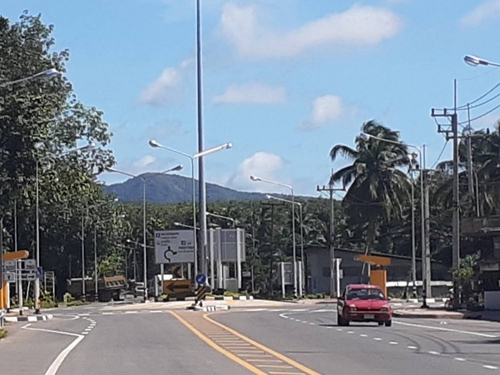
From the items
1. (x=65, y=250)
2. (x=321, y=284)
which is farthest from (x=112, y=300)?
(x=321, y=284)

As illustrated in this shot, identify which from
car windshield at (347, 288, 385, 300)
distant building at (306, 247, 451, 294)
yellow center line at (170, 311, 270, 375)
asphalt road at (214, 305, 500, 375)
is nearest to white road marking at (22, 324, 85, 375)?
yellow center line at (170, 311, 270, 375)

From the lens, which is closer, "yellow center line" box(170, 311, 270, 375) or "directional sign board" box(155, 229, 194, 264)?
"yellow center line" box(170, 311, 270, 375)

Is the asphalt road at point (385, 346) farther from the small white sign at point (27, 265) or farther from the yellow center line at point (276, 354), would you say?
the small white sign at point (27, 265)

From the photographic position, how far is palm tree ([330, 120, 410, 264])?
79875mm

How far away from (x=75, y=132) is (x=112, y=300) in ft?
78.4

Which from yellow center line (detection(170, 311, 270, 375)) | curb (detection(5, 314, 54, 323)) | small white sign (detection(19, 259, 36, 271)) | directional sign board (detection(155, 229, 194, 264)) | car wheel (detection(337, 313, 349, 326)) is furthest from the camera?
directional sign board (detection(155, 229, 194, 264))

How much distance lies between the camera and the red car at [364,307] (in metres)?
35.0

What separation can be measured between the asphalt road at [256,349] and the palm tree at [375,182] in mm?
43606

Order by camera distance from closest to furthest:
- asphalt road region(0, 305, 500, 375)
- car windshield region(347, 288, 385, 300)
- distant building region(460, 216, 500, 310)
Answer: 1. asphalt road region(0, 305, 500, 375)
2. car windshield region(347, 288, 385, 300)
3. distant building region(460, 216, 500, 310)

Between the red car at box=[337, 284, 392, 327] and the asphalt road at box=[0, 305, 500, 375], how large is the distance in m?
0.40

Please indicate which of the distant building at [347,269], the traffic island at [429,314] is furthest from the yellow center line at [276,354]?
the distant building at [347,269]

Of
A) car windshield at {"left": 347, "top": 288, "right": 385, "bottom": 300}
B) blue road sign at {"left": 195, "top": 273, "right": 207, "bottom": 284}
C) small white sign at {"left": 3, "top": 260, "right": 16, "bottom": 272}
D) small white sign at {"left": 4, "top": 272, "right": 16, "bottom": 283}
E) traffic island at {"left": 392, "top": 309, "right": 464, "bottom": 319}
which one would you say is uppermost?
small white sign at {"left": 3, "top": 260, "right": 16, "bottom": 272}

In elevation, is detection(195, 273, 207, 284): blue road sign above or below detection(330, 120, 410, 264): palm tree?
below

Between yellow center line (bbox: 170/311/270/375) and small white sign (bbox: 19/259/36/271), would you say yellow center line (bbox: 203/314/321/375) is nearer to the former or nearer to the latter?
yellow center line (bbox: 170/311/270/375)
